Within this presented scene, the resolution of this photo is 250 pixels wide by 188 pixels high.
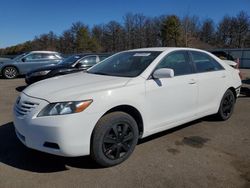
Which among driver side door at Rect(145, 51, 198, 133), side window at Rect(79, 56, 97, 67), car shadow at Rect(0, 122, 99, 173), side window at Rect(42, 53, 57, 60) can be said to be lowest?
car shadow at Rect(0, 122, 99, 173)

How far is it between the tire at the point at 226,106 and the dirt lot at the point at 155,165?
0.68 meters

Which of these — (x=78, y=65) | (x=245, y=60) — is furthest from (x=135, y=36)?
(x=78, y=65)

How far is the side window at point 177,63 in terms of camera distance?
457 cm

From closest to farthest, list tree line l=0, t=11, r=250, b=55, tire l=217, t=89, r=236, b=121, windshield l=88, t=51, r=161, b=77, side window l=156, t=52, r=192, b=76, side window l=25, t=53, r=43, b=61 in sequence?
1. windshield l=88, t=51, r=161, b=77
2. side window l=156, t=52, r=192, b=76
3. tire l=217, t=89, r=236, b=121
4. side window l=25, t=53, r=43, b=61
5. tree line l=0, t=11, r=250, b=55

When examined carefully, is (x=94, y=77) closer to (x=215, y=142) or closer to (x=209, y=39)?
(x=215, y=142)

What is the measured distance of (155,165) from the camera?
384 centimetres

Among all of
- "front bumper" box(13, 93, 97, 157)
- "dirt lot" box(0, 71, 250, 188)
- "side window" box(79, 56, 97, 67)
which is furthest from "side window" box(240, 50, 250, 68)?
"front bumper" box(13, 93, 97, 157)

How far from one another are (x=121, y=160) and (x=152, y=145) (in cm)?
82

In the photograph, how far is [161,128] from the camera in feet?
14.5

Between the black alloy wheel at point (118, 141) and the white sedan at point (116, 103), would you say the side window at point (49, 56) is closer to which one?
the white sedan at point (116, 103)

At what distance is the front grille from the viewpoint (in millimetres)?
3583

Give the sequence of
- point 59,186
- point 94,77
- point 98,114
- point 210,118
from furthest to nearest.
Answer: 1. point 210,118
2. point 94,77
3. point 98,114
4. point 59,186

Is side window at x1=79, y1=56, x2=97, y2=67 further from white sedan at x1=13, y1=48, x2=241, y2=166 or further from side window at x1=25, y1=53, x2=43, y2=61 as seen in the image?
white sedan at x1=13, y1=48, x2=241, y2=166

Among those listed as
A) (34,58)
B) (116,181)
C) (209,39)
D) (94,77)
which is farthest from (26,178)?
(209,39)
